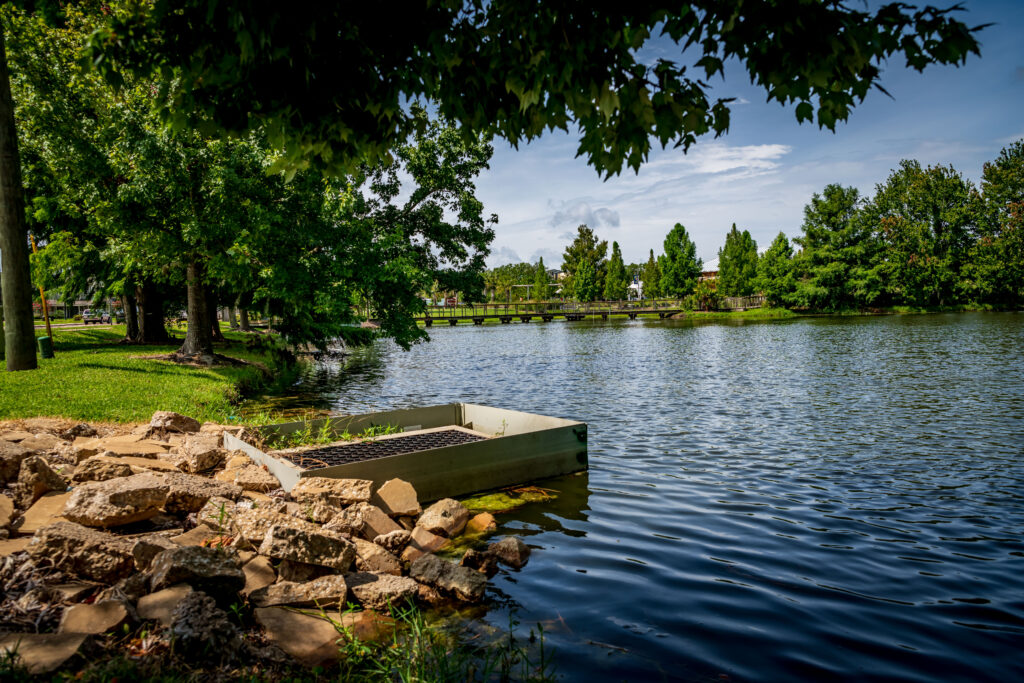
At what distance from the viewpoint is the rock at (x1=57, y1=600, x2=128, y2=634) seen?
407cm

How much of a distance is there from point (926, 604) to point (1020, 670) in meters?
1.11

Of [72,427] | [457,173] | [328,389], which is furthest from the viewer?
[457,173]

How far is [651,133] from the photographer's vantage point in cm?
454

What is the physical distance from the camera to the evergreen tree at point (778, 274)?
274 ft

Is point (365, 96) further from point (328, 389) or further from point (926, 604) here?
point (328, 389)

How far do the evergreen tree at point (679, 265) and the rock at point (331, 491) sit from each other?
326 ft

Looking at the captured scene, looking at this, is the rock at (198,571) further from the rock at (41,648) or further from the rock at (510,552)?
the rock at (510,552)

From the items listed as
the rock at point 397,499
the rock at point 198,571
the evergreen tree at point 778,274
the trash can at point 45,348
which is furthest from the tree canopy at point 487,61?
the evergreen tree at point 778,274

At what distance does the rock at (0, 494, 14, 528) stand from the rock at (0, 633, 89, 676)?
201cm

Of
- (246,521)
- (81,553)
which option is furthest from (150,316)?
(81,553)

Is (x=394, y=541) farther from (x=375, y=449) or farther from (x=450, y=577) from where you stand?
(x=375, y=449)

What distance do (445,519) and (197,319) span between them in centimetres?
1946

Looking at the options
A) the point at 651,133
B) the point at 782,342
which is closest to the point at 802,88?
the point at 651,133

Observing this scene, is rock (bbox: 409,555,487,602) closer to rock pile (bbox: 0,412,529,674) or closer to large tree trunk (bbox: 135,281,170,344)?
rock pile (bbox: 0,412,529,674)
